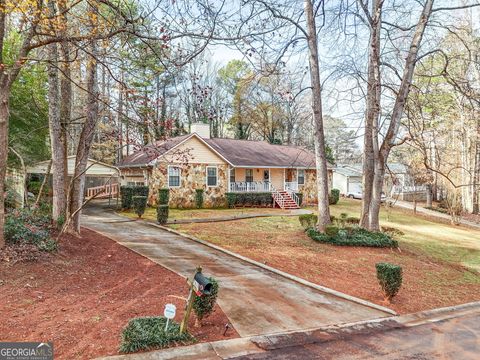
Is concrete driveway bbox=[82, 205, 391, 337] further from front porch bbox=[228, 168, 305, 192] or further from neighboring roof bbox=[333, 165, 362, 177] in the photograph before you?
neighboring roof bbox=[333, 165, 362, 177]

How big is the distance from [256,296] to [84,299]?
3.20m

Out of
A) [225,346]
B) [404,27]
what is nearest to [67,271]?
[225,346]

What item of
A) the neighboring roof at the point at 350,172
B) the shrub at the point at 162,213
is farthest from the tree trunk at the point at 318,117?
the neighboring roof at the point at 350,172

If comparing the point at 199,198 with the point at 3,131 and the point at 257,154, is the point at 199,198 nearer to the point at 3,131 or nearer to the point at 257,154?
the point at 257,154

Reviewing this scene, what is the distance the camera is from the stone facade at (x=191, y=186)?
2228 cm

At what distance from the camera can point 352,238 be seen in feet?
41.7

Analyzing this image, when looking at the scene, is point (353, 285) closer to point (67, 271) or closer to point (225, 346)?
point (225, 346)

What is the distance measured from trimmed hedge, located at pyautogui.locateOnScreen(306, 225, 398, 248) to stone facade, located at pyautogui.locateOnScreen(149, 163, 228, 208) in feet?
37.6

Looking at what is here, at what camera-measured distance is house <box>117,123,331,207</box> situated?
890 inches

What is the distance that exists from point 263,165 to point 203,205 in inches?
226

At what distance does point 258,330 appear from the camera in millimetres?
5336

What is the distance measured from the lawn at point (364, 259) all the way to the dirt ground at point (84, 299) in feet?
12.0

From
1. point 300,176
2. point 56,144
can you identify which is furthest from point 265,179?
point 56,144

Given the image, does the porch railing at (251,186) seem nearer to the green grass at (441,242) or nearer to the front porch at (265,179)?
the front porch at (265,179)
